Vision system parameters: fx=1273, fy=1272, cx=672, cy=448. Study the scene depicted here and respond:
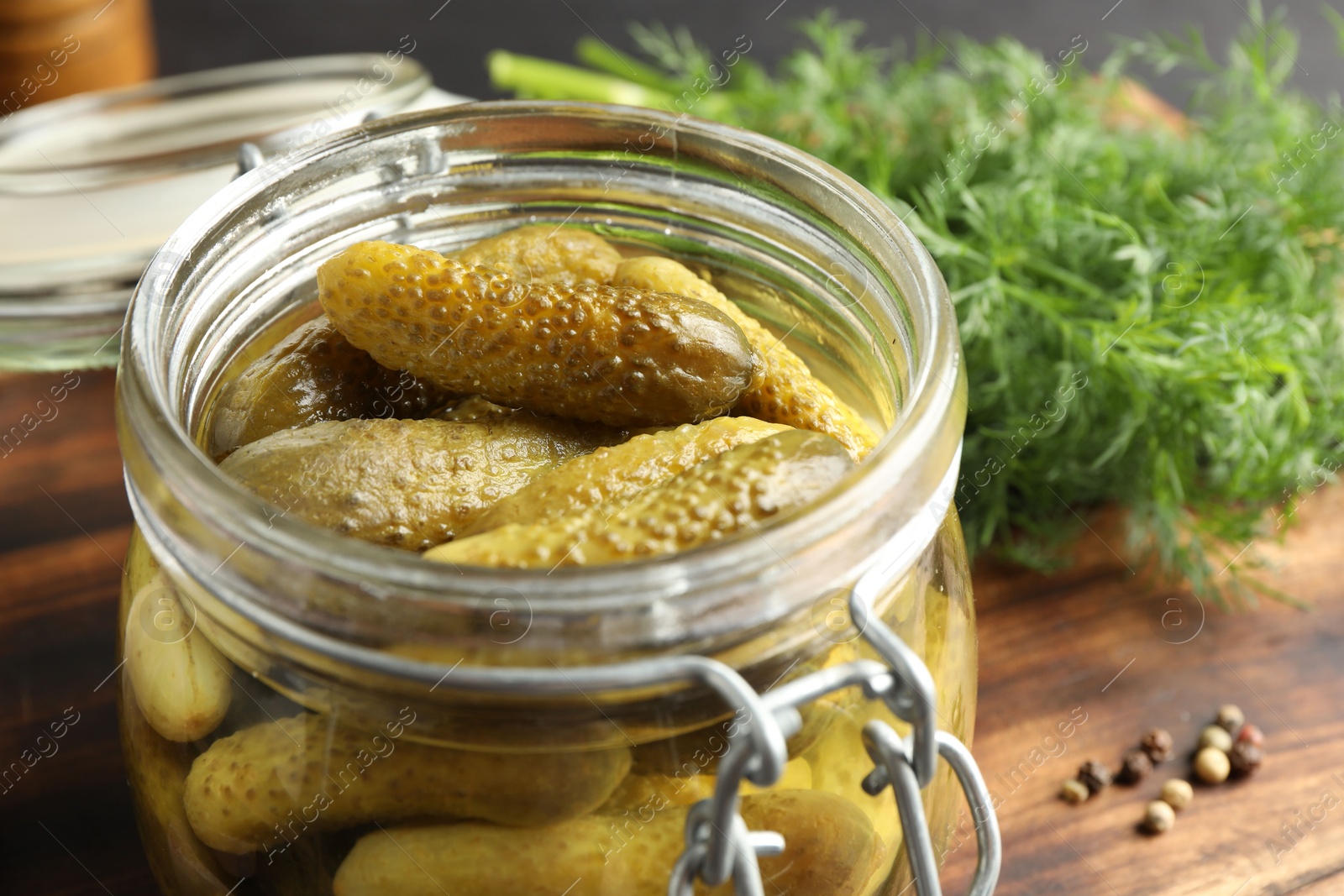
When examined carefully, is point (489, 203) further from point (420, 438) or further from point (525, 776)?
point (525, 776)

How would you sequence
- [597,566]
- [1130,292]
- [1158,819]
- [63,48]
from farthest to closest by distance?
[63,48], [1130,292], [1158,819], [597,566]

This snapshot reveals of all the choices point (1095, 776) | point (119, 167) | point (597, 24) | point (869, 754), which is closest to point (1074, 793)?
point (1095, 776)

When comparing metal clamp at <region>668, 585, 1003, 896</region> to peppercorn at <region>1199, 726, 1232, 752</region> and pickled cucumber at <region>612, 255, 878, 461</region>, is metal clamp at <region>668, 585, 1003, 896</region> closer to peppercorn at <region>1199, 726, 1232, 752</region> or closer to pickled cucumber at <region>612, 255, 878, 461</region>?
pickled cucumber at <region>612, 255, 878, 461</region>

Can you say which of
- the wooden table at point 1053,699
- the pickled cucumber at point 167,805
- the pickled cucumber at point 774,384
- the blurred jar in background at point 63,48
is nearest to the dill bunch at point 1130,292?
the wooden table at point 1053,699

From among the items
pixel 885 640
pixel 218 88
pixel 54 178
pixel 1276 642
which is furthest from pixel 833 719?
pixel 218 88

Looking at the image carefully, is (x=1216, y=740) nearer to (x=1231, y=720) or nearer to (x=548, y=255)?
(x=1231, y=720)

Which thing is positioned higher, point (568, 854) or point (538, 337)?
point (538, 337)

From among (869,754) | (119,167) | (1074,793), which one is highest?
(869,754)

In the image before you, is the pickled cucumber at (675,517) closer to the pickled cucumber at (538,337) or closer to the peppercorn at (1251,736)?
the pickled cucumber at (538,337)
